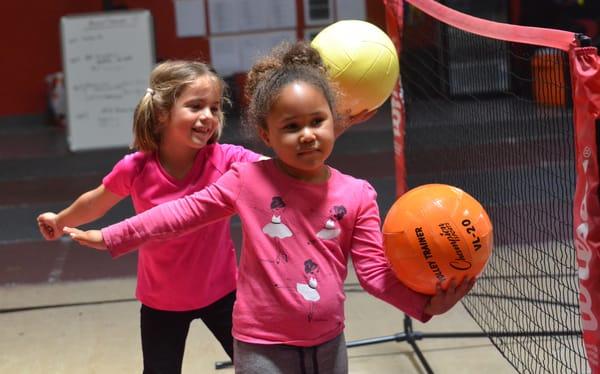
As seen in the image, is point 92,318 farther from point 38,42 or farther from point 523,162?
point 38,42

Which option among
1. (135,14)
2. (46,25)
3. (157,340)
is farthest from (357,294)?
(46,25)

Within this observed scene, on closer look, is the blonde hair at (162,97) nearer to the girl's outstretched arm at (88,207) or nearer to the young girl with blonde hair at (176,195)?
the young girl with blonde hair at (176,195)

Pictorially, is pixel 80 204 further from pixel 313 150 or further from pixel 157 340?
pixel 313 150

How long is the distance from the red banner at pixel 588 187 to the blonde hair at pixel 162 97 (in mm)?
1350

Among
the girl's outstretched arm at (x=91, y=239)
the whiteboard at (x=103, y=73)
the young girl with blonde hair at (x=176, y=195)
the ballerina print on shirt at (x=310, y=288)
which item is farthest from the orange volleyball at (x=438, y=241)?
the whiteboard at (x=103, y=73)

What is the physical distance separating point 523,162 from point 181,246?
2.26 meters

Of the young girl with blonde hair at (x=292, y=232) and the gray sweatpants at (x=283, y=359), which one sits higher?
the young girl with blonde hair at (x=292, y=232)

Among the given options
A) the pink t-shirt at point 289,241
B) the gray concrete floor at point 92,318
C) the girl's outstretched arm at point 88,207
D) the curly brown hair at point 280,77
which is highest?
the curly brown hair at point 280,77

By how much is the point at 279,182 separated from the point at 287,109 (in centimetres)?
21

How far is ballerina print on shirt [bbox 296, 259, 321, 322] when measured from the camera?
2395 mm

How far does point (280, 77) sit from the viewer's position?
96.5 inches

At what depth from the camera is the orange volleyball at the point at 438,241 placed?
2227 mm

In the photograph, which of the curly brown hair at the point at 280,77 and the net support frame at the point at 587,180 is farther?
the curly brown hair at the point at 280,77

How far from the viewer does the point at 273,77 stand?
2.48 metres
